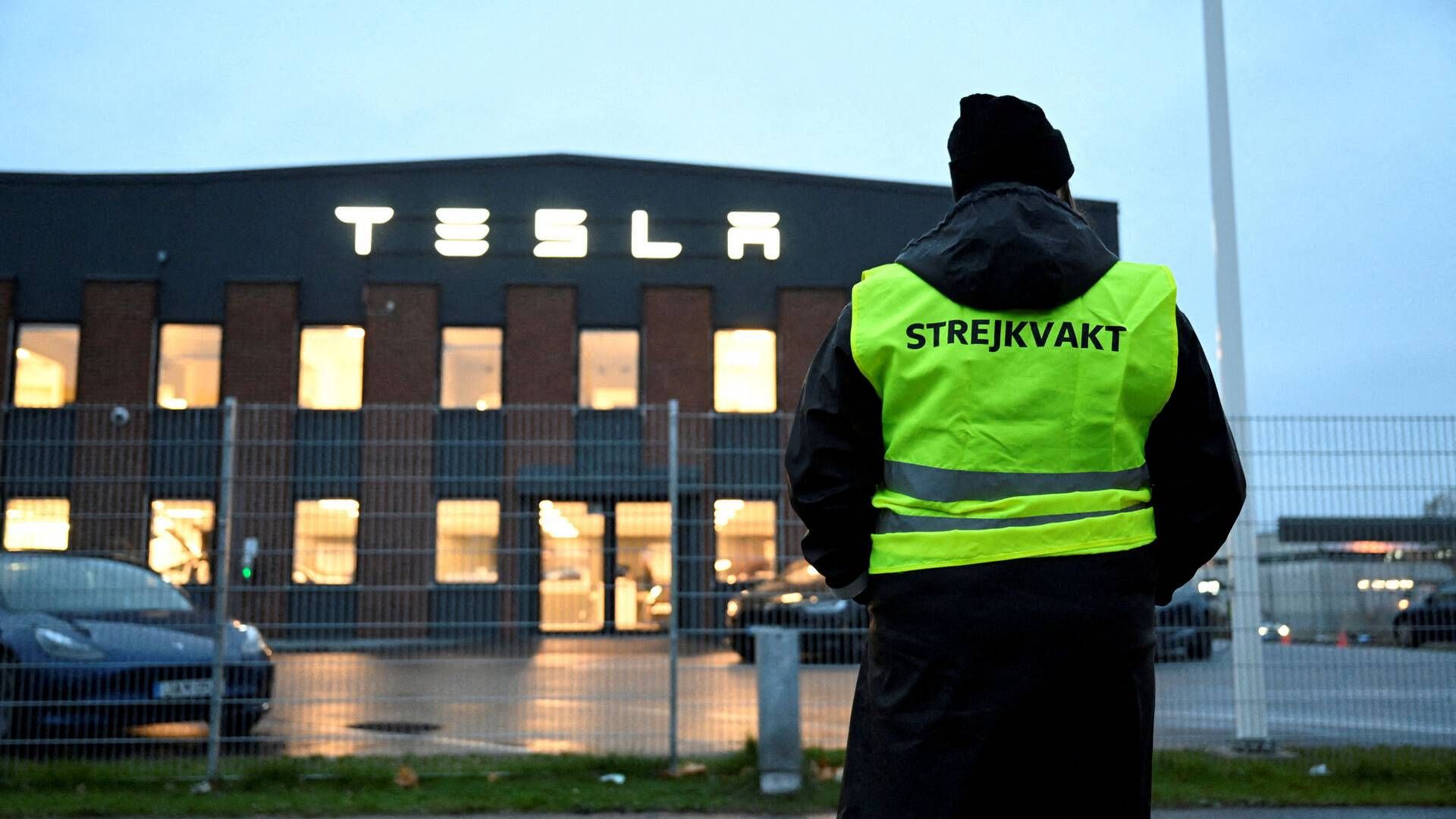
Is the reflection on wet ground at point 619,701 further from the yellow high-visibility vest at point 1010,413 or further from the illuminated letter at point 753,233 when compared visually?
the illuminated letter at point 753,233

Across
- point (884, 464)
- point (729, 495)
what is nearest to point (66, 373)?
point (729, 495)

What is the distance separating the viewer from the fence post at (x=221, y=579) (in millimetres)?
7086

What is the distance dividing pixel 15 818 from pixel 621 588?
3213 millimetres

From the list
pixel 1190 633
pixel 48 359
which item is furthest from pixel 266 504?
pixel 48 359

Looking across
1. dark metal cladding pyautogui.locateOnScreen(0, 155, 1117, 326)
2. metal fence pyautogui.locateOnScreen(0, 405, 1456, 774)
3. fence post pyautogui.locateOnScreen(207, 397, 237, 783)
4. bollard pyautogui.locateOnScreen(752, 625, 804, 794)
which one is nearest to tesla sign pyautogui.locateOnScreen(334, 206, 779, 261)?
dark metal cladding pyautogui.locateOnScreen(0, 155, 1117, 326)

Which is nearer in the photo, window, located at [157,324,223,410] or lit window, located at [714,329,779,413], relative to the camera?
window, located at [157,324,223,410]

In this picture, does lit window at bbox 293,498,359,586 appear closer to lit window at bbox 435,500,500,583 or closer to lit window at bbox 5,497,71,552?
lit window at bbox 435,500,500,583

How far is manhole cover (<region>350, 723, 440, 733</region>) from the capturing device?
7891mm

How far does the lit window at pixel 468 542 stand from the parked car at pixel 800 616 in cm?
141

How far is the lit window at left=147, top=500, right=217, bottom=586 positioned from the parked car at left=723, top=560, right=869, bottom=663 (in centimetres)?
294

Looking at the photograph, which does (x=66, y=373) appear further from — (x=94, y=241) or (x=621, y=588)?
(x=621, y=588)

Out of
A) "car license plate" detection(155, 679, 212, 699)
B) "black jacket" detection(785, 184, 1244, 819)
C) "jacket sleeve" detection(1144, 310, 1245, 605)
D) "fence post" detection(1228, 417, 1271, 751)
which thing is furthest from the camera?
"fence post" detection(1228, 417, 1271, 751)

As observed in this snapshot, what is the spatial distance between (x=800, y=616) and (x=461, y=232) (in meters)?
16.9

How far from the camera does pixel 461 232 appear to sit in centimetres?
2403
